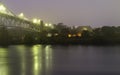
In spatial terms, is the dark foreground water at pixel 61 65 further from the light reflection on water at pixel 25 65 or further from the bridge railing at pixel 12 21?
the bridge railing at pixel 12 21

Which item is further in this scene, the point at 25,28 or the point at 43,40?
the point at 43,40

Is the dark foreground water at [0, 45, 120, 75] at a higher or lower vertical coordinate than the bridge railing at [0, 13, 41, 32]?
lower

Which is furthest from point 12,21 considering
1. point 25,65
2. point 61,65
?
point 61,65

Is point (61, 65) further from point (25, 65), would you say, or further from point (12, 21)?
point (12, 21)

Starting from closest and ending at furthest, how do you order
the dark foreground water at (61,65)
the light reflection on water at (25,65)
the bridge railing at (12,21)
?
the light reflection on water at (25,65)
the dark foreground water at (61,65)
the bridge railing at (12,21)

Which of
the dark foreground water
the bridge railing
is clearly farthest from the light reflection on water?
the bridge railing

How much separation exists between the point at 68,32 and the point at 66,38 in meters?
6.35

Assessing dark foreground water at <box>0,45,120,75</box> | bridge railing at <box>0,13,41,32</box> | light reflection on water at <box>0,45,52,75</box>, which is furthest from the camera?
bridge railing at <box>0,13,41,32</box>

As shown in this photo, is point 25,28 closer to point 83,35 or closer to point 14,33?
point 14,33

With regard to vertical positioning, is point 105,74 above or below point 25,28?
below

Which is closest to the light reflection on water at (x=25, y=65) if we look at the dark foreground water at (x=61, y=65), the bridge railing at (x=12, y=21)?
the dark foreground water at (x=61, y=65)

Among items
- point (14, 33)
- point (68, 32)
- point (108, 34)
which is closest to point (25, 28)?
point (14, 33)

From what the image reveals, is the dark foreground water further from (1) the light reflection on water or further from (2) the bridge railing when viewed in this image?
(2) the bridge railing

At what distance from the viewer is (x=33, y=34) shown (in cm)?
8206
